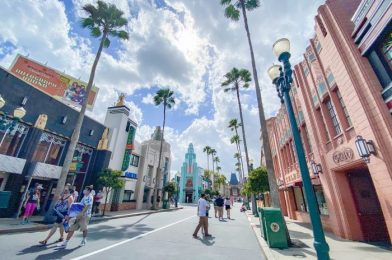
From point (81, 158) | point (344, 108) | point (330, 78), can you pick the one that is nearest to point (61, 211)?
point (344, 108)

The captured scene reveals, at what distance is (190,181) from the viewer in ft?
200

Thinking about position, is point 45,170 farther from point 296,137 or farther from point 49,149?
point 296,137

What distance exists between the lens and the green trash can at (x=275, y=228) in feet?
23.0

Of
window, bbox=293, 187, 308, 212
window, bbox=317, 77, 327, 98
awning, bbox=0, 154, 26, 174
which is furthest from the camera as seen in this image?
window, bbox=293, 187, 308, 212

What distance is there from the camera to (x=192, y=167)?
62.8m

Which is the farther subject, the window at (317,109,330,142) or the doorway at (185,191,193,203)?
the doorway at (185,191,193,203)

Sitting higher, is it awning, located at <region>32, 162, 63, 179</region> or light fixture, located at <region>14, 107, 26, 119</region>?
light fixture, located at <region>14, 107, 26, 119</region>

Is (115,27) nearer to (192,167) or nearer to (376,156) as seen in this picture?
(376,156)

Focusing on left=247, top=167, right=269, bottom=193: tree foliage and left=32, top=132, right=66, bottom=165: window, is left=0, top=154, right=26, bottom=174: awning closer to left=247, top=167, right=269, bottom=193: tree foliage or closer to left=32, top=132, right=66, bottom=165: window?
left=32, top=132, right=66, bottom=165: window

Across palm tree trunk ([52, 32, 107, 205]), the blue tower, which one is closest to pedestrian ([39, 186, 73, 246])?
palm tree trunk ([52, 32, 107, 205])

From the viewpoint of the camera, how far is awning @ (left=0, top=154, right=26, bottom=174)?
38.0 ft

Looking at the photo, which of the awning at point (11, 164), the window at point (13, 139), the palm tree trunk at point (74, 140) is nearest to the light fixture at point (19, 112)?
the window at point (13, 139)

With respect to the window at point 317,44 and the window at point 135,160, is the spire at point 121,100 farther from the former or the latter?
the window at point 317,44

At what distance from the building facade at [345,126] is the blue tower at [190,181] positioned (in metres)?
50.7
